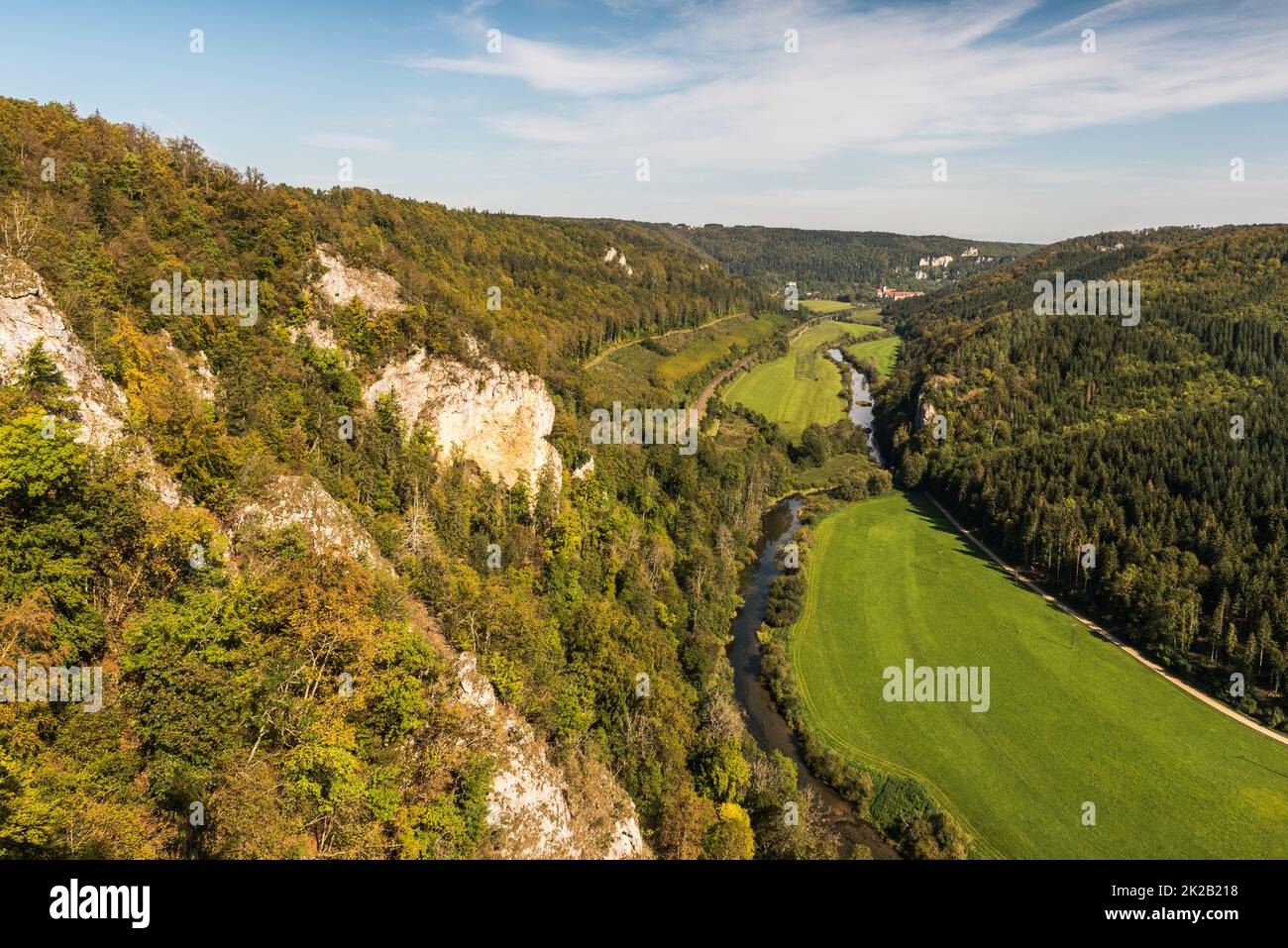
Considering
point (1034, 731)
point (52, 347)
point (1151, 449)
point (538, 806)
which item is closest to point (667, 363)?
point (1151, 449)

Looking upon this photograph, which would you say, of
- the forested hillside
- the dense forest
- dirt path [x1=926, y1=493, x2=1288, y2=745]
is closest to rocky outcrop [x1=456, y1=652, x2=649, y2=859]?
the dense forest

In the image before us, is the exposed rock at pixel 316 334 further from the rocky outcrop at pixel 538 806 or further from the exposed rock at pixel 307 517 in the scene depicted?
the rocky outcrop at pixel 538 806

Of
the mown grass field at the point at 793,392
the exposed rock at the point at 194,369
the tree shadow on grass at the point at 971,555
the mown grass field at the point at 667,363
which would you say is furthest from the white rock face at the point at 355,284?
the mown grass field at the point at 793,392

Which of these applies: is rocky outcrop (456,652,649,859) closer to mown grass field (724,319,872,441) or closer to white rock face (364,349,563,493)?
white rock face (364,349,563,493)

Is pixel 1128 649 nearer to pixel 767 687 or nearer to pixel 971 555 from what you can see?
pixel 971 555

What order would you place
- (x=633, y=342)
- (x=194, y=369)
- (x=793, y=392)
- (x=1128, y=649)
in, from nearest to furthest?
(x=194, y=369)
(x=1128, y=649)
(x=633, y=342)
(x=793, y=392)
